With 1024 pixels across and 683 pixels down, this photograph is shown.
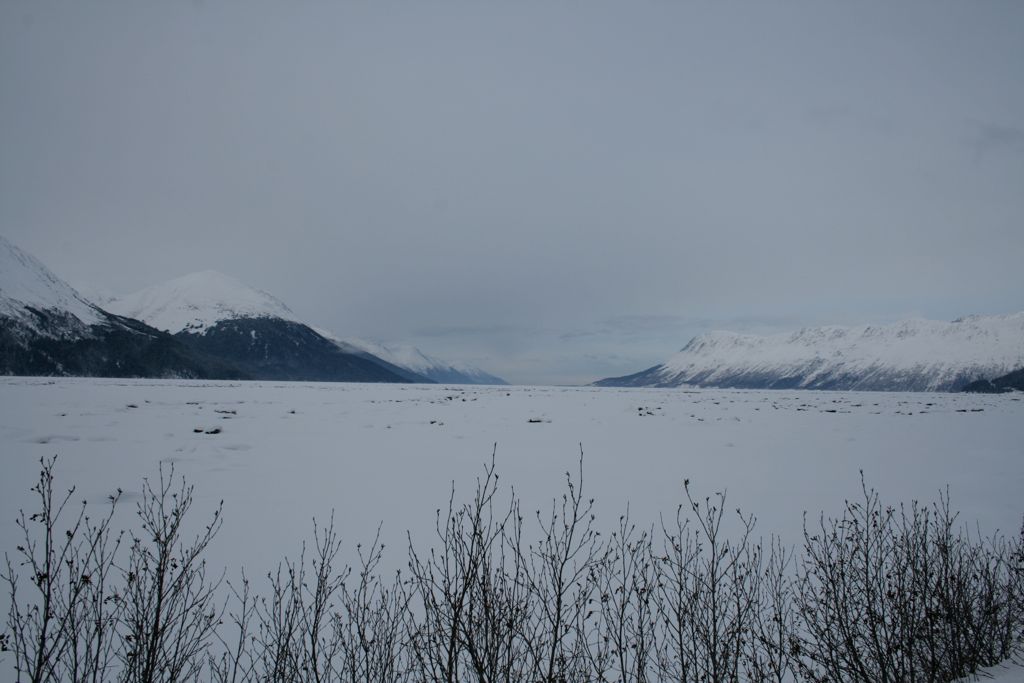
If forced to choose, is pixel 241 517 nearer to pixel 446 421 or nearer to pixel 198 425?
pixel 198 425

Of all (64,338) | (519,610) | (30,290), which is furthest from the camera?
(30,290)

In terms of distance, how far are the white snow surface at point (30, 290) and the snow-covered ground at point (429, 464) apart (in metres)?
164

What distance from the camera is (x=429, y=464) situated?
17.4 m

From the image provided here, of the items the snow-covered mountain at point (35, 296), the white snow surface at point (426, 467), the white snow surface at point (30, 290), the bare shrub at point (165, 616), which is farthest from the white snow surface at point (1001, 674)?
the snow-covered mountain at point (35, 296)

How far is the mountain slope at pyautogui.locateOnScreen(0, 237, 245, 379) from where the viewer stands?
134000 millimetres

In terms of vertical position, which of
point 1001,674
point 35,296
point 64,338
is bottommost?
point 1001,674

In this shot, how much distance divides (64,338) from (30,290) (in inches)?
1075

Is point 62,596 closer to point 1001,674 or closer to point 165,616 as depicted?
point 165,616

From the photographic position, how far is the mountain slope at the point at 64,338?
13400 centimetres

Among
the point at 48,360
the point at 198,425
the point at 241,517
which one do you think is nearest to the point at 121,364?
the point at 48,360

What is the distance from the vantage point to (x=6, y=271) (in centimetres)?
15662

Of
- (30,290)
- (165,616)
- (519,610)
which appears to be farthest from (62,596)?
(30,290)

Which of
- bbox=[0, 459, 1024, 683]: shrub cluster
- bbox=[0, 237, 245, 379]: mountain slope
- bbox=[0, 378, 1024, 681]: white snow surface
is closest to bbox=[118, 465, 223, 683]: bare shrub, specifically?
bbox=[0, 459, 1024, 683]: shrub cluster

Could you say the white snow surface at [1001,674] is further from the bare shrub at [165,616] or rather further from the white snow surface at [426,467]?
the bare shrub at [165,616]
